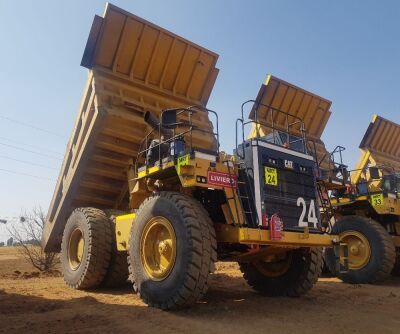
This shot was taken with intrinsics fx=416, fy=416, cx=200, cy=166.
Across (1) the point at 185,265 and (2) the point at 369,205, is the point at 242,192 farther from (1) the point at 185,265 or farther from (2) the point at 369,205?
(2) the point at 369,205

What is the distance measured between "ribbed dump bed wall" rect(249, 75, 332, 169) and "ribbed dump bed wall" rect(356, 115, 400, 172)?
2332 millimetres

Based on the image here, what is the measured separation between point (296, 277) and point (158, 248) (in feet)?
7.02

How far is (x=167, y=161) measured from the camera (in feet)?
17.3

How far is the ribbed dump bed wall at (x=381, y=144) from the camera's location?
513 inches

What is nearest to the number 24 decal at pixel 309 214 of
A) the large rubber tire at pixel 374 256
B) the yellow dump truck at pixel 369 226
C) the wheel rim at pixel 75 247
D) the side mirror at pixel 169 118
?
the yellow dump truck at pixel 369 226

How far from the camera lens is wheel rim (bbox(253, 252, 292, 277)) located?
6.10 m

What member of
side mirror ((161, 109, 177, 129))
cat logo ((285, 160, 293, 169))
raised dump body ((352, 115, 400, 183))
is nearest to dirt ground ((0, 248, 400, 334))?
cat logo ((285, 160, 293, 169))

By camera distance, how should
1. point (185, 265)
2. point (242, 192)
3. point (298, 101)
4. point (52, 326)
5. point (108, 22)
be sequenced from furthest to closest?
point (298, 101) → point (108, 22) → point (242, 192) → point (185, 265) → point (52, 326)

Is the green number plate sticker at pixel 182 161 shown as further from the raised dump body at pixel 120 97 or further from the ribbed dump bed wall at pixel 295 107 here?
the ribbed dump bed wall at pixel 295 107

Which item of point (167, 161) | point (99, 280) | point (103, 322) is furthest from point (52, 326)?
point (99, 280)

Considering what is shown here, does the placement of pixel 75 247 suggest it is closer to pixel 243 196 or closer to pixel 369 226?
pixel 243 196

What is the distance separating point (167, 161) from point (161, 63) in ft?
9.26

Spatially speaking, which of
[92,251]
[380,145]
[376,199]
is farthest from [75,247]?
[380,145]

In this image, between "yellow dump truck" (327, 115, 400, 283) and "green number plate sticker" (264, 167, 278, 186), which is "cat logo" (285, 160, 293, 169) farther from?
"yellow dump truck" (327, 115, 400, 283)
